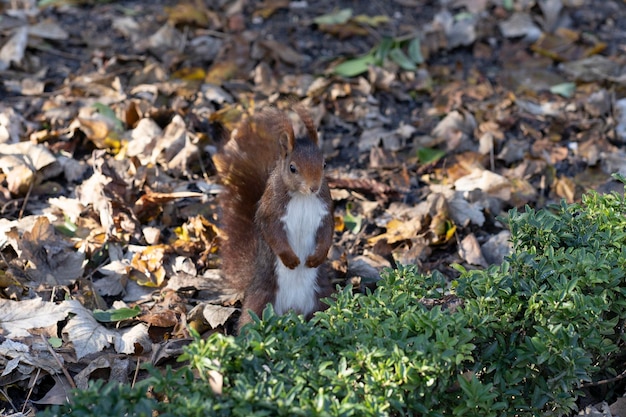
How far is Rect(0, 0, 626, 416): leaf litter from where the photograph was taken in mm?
3215

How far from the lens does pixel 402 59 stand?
5191 millimetres

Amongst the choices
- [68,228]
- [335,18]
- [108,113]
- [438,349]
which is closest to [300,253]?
[438,349]

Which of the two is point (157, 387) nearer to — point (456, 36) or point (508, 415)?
point (508, 415)

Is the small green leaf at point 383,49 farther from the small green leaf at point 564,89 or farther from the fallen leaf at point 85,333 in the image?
the fallen leaf at point 85,333

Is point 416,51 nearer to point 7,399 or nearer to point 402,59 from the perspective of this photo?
point 402,59

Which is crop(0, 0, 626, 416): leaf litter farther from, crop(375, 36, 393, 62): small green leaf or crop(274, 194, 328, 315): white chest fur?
crop(274, 194, 328, 315): white chest fur

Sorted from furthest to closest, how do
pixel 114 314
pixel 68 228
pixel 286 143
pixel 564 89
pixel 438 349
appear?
pixel 564 89 < pixel 68 228 < pixel 114 314 < pixel 286 143 < pixel 438 349

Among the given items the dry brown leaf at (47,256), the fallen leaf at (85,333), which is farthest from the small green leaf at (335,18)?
the fallen leaf at (85,333)

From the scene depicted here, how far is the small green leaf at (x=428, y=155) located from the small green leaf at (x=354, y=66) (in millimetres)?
868

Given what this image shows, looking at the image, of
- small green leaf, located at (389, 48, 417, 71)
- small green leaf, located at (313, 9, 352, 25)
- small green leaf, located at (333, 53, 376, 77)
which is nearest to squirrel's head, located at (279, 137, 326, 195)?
small green leaf, located at (333, 53, 376, 77)

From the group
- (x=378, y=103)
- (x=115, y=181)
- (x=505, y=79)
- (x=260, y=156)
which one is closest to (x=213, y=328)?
(x=260, y=156)

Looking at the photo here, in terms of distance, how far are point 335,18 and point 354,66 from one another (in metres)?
0.70

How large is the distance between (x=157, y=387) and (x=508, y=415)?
1.07 metres

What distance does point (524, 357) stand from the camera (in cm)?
234
